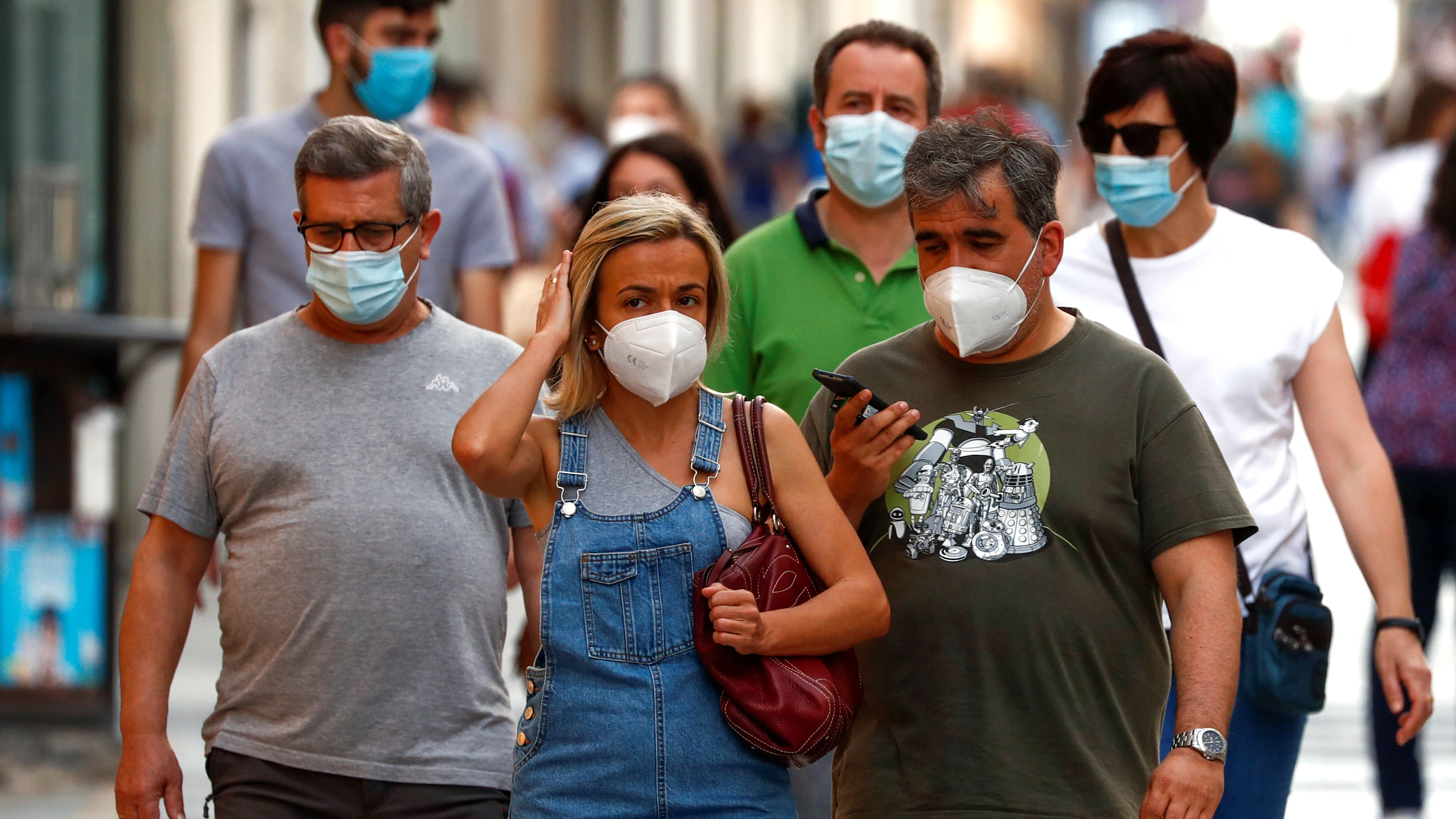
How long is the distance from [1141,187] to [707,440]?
1.41 metres

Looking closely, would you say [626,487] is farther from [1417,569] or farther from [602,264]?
[1417,569]

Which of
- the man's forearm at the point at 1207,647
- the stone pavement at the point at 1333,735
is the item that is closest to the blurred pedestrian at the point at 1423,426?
the stone pavement at the point at 1333,735

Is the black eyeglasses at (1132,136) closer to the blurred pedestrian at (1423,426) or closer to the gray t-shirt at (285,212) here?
the gray t-shirt at (285,212)

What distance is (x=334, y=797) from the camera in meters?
3.54

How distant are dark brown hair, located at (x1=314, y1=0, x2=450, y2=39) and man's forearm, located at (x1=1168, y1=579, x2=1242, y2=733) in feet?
8.85

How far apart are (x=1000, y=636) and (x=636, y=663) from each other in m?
0.64

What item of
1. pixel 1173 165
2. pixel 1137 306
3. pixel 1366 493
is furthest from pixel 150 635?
pixel 1366 493

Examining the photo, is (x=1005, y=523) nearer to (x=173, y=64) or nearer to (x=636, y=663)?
(x=636, y=663)

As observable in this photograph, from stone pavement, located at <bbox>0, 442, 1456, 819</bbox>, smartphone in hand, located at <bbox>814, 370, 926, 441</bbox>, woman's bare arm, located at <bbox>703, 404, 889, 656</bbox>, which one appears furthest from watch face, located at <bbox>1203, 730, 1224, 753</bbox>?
stone pavement, located at <bbox>0, 442, 1456, 819</bbox>

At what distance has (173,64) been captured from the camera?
32.9ft

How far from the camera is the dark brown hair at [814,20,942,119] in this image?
4.58 m

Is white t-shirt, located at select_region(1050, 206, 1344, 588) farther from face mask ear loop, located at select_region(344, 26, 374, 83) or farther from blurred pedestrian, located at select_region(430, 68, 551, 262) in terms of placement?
blurred pedestrian, located at select_region(430, 68, 551, 262)

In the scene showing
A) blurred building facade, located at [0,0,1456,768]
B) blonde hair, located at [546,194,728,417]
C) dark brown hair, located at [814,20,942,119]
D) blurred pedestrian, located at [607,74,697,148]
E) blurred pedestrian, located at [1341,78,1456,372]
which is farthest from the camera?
blurred pedestrian, located at [607,74,697,148]

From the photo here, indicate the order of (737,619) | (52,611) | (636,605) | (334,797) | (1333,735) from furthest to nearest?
(1333,735) < (52,611) < (334,797) < (636,605) < (737,619)
